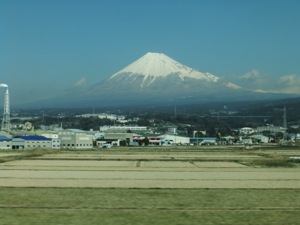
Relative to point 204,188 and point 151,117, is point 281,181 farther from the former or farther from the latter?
point 151,117

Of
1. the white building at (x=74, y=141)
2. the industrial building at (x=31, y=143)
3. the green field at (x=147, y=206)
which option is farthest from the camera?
the white building at (x=74, y=141)

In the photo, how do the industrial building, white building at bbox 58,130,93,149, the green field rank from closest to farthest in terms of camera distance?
the green field
the industrial building
white building at bbox 58,130,93,149

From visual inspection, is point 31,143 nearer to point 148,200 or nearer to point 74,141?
point 74,141

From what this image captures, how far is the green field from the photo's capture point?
8.57 metres

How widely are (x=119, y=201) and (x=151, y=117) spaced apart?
356 ft

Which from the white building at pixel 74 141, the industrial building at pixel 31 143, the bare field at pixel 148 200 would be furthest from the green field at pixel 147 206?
the white building at pixel 74 141

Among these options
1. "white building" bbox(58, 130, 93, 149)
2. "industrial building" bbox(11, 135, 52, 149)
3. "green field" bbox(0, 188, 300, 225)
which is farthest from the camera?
"white building" bbox(58, 130, 93, 149)

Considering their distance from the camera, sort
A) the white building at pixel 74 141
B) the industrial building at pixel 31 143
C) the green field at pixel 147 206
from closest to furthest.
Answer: the green field at pixel 147 206 < the industrial building at pixel 31 143 < the white building at pixel 74 141

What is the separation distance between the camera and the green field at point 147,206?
8570 millimetres

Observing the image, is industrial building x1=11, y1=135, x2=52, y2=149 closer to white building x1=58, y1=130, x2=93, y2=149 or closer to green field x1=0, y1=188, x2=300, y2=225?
white building x1=58, y1=130, x2=93, y2=149

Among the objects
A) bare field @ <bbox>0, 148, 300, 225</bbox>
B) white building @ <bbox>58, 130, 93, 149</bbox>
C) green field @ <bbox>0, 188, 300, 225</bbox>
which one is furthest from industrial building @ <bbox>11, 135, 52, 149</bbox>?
green field @ <bbox>0, 188, 300, 225</bbox>

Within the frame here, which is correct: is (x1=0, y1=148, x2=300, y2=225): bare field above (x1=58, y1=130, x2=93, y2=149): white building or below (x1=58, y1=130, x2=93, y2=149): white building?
above

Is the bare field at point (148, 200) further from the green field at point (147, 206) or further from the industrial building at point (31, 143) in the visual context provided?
the industrial building at point (31, 143)

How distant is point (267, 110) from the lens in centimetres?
12325
